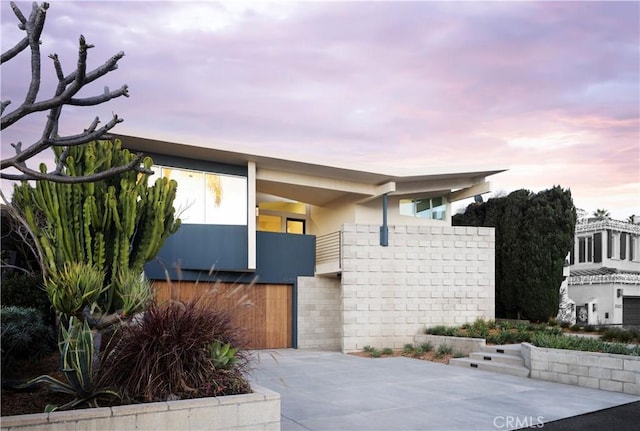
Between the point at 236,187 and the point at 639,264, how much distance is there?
3102cm

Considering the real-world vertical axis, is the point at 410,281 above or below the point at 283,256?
below

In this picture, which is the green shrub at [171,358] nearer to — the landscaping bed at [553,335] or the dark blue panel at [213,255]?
the landscaping bed at [553,335]

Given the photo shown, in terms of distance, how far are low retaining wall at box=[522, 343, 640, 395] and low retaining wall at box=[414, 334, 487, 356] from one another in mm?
2595

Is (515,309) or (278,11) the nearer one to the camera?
(278,11)

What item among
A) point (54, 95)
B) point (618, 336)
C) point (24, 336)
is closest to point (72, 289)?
point (24, 336)

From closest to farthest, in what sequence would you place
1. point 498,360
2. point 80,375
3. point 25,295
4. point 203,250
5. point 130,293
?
point 80,375
point 130,293
point 25,295
point 498,360
point 203,250

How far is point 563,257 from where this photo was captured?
19.6 metres

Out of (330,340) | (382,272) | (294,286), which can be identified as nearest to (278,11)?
(382,272)

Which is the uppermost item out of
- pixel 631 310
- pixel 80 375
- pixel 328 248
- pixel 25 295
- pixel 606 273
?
pixel 328 248

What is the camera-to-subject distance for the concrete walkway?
7.46m

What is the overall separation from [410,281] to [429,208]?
4.58m

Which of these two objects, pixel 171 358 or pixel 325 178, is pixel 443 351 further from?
pixel 171 358

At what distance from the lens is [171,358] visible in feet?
20.2

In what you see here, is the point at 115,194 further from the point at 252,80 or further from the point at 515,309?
the point at 515,309
